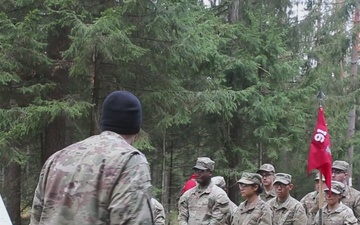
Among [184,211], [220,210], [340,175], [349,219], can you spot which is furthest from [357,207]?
[184,211]

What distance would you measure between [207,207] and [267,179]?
1.19m

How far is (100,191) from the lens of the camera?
104 inches

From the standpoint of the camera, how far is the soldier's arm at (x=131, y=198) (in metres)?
2.57

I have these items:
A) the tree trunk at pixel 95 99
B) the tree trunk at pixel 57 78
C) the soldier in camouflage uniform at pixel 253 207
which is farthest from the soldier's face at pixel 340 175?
the tree trunk at pixel 57 78

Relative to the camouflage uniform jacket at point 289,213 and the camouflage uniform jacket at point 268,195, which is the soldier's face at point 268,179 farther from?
the camouflage uniform jacket at point 289,213

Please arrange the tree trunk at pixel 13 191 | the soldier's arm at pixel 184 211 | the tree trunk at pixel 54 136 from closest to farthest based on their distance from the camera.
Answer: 1. the soldier's arm at pixel 184 211
2. the tree trunk at pixel 54 136
3. the tree trunk at pixel 13 191

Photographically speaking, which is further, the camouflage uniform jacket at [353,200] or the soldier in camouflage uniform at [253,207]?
the camouflage uniform jacket at [353,200]

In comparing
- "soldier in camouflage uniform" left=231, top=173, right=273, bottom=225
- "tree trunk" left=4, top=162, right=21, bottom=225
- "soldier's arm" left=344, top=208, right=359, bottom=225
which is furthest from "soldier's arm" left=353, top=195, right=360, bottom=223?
"tree trunk" left=4, top=162, right=21, bottom=225

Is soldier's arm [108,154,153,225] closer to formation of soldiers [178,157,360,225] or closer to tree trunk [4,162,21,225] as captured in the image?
formation of soldiers [178,157,360,225]

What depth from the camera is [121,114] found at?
2.82 metres

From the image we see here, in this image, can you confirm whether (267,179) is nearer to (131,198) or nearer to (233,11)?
(131,198)

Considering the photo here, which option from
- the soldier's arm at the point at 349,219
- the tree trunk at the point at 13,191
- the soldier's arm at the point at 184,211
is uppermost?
the soldier's arm at the point at 349,219

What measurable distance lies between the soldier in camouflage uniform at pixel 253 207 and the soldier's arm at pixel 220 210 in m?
0.96

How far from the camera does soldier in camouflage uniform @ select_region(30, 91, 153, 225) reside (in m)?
2.59
